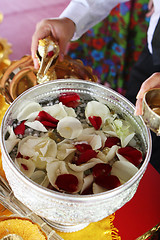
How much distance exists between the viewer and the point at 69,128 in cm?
47

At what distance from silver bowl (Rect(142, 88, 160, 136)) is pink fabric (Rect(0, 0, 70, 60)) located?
0.98 metres

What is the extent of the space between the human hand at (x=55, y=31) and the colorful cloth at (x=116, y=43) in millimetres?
560

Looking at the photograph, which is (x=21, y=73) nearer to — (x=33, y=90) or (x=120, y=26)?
(x=33, y=90)

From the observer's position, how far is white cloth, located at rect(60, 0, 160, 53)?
2.65 ft

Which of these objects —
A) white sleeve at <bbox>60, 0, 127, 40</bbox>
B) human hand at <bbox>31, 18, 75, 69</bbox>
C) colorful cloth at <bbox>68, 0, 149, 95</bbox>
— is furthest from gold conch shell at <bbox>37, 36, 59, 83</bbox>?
colorful cloth at <bbox>68, 0, 149, 95</bbox>

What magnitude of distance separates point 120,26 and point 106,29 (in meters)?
0.10

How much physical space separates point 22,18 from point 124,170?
1.24 meters

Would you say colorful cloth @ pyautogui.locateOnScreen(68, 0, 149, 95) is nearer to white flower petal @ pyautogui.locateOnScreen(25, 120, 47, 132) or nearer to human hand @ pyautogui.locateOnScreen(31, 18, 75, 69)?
human hand @ pyautogui.locateOnScreen(31, 18, 75, 69)

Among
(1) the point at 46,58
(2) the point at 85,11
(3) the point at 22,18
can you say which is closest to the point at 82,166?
(1) the point at 46,58

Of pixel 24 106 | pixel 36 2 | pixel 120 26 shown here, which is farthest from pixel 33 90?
pixel 36 2

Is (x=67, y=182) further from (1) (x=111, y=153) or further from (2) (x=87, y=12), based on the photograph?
(2) (x=87, y=12)

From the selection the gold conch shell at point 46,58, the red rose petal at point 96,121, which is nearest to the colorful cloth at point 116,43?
the gold conch shell at point 46,58

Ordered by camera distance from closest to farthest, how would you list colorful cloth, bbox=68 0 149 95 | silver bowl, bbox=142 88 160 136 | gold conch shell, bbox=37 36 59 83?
silver bowl, bbox=142 88 160 136 → gold conch shell, bbox=37 36 59 83 → colorful cloth, bbox=68 0 149 95

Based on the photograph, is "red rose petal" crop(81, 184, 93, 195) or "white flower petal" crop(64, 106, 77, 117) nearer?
"red rose petal" crop(81, 184, 93, 195)
